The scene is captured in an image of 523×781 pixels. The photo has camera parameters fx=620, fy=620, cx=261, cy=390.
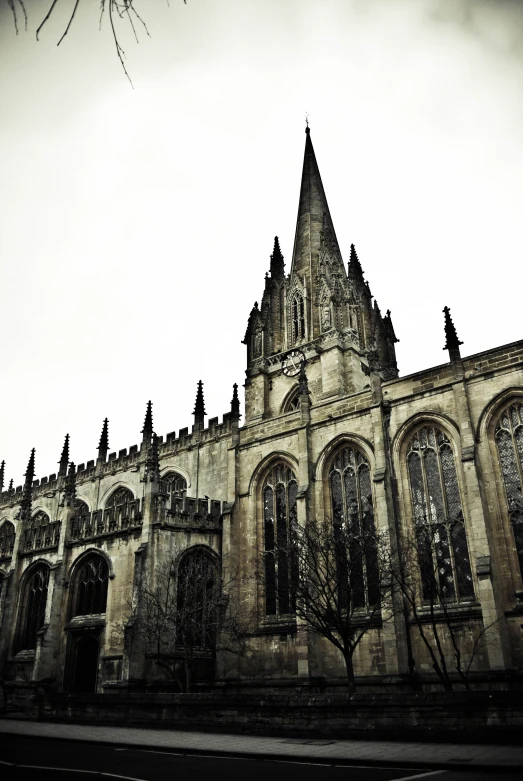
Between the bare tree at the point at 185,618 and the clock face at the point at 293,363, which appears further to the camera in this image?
the clock face at the point at 293,363

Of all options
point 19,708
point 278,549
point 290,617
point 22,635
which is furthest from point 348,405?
point 22,635

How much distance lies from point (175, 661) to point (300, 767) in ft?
55.1

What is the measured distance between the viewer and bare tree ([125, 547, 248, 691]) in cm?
2402

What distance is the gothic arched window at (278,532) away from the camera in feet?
83.9

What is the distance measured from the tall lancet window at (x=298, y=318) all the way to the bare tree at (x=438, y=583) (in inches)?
796

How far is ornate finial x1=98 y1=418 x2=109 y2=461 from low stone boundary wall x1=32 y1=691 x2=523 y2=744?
3043 centimetres

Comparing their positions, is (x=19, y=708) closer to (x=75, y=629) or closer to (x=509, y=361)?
(x=75, y=629)

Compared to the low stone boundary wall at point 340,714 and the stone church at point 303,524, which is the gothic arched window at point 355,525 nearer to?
the stone church at point 303,524

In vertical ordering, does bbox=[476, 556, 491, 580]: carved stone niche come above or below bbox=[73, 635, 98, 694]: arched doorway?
above

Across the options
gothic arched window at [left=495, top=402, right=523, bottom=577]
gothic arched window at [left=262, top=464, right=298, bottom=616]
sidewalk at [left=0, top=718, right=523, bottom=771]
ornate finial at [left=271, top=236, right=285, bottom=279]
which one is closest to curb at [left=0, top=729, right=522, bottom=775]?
sidewalk at [left=0, top=718, right=523, bottom=771]

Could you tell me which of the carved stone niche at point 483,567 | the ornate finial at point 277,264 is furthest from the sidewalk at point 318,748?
the ornate finial at point 277,264

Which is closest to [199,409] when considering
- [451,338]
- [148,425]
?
[148,425]

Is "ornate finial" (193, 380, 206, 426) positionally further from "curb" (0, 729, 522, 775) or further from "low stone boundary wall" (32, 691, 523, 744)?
"curb" (0, 729, 522, 775)

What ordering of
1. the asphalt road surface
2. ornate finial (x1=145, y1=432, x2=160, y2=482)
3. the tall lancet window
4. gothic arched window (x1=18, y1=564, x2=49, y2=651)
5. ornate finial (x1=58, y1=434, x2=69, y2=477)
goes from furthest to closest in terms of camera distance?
ornate finial (x1=58, y1=434, x2=69, y2=477) → the tall lancet window → gothic arched window (x1=18, y1=564, x2=49, y2=651) → ornate finial (x1=145, y1=432, x2=160, y2=482) → the asphalt road surface
